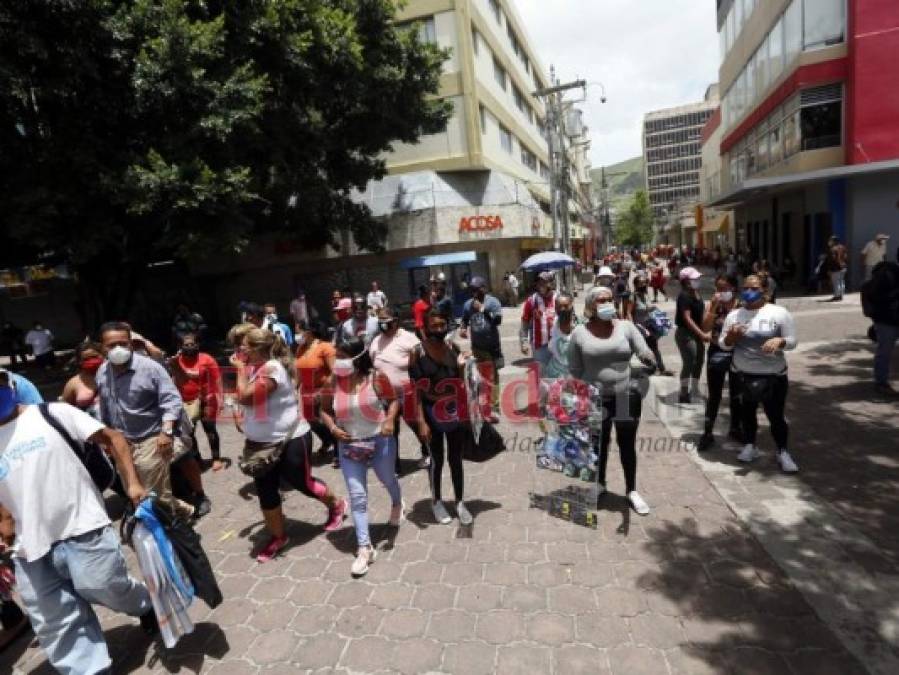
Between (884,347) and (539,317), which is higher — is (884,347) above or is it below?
below

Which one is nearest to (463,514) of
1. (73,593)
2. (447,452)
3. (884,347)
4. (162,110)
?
(447,452)

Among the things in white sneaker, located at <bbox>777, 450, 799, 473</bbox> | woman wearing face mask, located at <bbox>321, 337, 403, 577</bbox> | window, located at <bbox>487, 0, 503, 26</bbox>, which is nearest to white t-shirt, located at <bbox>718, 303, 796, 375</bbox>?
white sneaker, located at <bbox>777, 450, 799, 473</bbox>

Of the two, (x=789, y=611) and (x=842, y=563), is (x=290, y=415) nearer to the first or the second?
(x=789, y=611)

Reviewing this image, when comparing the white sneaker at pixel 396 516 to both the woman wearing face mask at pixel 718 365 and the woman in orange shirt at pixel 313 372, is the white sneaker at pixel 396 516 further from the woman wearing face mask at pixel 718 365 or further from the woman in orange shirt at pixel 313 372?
the woman wearing face mask at pixel 718 365

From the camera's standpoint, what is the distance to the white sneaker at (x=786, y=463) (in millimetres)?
4836

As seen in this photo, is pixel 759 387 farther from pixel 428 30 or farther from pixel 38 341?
pixel 428 30

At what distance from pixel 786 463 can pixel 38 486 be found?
559cm

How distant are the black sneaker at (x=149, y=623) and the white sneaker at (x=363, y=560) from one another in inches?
50.6

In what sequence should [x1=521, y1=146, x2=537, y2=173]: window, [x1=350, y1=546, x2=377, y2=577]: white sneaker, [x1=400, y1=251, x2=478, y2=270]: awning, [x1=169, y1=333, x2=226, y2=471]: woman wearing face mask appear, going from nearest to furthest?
[x1=350, y1=546, x2=377, y2=577]: white sneaker < [x1=169, y1=333, x2=226, y2=471]: woman wearing face mask < [x1=400, y1=251, x2=478, y2=270]: awning < [x1=521, y1=146, x2=537, y2=173]: window

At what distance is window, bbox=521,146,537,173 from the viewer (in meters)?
31.0

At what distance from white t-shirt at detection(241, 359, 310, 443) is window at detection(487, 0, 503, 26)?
26936mm

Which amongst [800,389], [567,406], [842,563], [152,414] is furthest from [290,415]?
[800,389]

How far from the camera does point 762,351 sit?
4.77 metres

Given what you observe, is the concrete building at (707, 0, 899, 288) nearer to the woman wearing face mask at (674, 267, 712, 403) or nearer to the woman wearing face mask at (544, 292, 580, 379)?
the woman wearing face mask at (674, 267, 712, 403)
